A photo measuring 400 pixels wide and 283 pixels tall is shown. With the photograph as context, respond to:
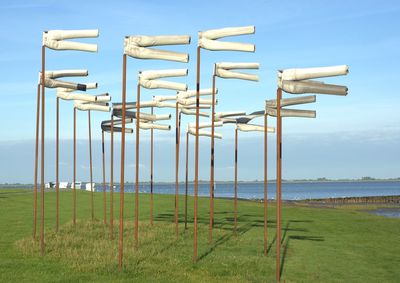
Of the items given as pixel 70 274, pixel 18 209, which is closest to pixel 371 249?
pixel 70 274

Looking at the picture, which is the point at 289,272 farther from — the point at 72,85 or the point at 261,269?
the point at 72,85

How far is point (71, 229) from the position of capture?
2192cm

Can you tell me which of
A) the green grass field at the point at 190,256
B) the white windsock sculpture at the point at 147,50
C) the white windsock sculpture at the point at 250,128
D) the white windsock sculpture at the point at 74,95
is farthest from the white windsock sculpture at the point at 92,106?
the white windsock sculpture at the point at 147,50

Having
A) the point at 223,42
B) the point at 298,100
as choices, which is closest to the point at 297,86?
the point at 298,100

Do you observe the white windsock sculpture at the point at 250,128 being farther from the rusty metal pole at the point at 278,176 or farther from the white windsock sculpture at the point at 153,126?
the rusty metal pole at the point at 278,176

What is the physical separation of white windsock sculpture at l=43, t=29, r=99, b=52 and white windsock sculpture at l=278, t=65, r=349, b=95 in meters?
5.53

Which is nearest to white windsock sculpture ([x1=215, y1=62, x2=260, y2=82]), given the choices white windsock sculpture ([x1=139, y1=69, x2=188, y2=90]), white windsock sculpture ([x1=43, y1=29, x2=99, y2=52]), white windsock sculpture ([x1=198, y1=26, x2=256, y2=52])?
white windsock sculpture ([x1=139, y1=69, x2=188, y2=90])

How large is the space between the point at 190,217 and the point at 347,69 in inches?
767

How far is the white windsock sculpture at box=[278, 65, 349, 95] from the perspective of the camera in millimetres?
12391

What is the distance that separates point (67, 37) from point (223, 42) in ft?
14.2

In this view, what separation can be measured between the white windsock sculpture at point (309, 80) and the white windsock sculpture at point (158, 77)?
14.9 ft

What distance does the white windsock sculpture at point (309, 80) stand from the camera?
12391 mm

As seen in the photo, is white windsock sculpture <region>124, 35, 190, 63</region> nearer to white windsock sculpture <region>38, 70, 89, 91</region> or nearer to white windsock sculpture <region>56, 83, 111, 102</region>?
white windsock sculpture <region>38, 70, 89, 91</region>

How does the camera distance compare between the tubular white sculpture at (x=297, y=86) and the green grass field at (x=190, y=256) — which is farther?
the green grass field at (x=190, y=256)
